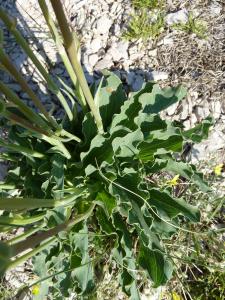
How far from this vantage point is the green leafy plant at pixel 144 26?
9.04ft

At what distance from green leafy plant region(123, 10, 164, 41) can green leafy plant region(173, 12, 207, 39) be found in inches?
4.1

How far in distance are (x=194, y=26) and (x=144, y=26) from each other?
299mm

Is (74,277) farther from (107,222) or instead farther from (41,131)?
(41,131)

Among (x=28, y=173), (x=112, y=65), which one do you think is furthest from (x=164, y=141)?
(x=112, y=65)

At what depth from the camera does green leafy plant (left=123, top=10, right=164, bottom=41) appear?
9.04 feet

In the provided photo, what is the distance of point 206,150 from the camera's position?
8.63 feet

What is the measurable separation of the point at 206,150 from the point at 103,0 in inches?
44.9

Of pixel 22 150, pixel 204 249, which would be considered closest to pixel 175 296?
pixel 204 249

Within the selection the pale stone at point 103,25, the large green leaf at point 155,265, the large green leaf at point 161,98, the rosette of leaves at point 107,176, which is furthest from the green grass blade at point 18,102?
the pale stone at point 103,25

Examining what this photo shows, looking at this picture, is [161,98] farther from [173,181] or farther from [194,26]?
[194,26]

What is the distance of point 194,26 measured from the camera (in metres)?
2.75

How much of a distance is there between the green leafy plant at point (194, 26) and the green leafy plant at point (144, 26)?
0.10 m

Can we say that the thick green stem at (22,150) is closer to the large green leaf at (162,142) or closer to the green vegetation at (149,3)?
the large green leaf at (162,142)

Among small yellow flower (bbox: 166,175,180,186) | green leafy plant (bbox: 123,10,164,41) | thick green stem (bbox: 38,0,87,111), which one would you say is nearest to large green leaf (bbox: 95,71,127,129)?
thick green stem (bbox: 38,0,87,111)
